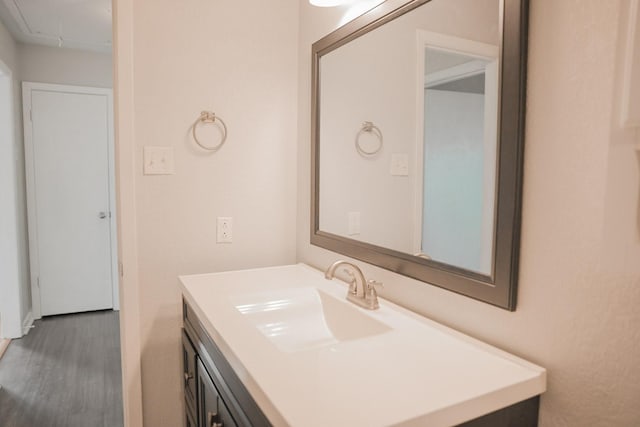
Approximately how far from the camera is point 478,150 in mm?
1008

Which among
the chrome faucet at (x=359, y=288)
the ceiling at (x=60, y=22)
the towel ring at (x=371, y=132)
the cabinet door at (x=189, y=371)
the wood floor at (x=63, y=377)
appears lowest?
the wood floor at (x=63, y=377)

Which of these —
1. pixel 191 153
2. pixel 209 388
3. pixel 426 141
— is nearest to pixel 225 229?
pixel 191 153

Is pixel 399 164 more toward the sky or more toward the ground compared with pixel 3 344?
more toward the sky

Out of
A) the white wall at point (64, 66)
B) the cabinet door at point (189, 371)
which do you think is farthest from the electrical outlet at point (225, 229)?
the white wall at point (64, 66)

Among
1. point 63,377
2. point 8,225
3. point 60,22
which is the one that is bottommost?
point 63,377

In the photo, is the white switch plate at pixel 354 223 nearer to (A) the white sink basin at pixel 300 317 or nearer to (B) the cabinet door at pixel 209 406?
(A) the white sink basin at pixel 300 317

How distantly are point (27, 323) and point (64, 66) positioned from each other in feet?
7.43

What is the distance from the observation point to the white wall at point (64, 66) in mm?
3596

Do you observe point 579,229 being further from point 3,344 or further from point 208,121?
point 3,344

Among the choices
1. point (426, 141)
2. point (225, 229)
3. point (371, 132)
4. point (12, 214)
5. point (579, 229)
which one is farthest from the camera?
point (12, 214)

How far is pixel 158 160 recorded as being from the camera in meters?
1.67

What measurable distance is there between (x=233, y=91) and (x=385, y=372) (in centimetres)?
137

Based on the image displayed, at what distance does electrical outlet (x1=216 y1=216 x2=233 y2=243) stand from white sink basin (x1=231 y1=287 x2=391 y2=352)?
46 cm

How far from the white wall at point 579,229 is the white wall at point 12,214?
11.8 feet
